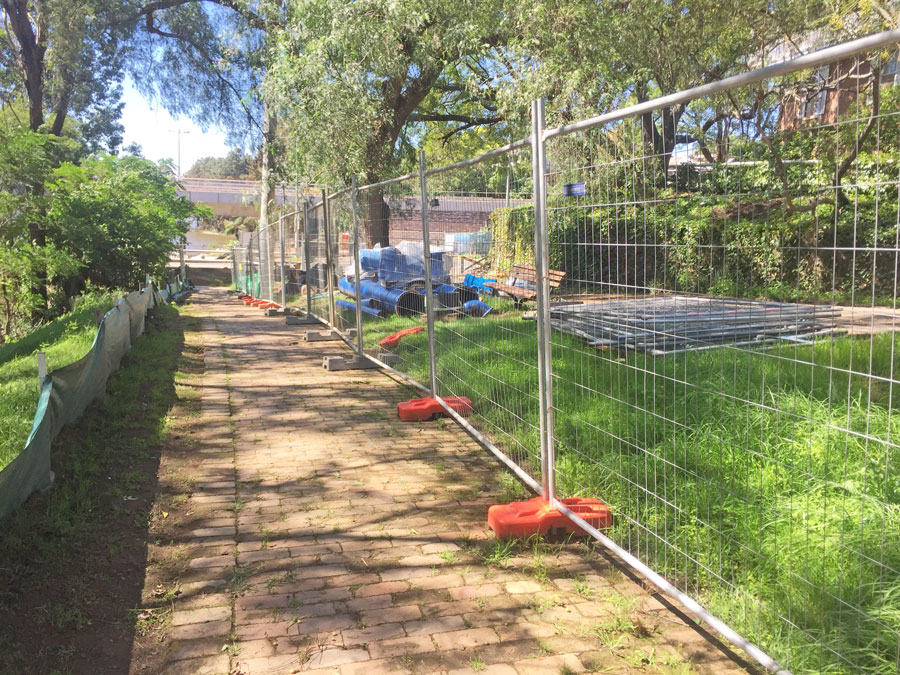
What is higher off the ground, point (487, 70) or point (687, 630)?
Answer: point (487, 70)

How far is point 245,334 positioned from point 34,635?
10.5 meters

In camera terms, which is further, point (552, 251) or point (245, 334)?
point (245, 334)

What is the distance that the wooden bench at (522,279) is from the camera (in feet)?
13.0

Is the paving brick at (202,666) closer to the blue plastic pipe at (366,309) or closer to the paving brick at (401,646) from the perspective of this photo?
the paving brick at (401,646)

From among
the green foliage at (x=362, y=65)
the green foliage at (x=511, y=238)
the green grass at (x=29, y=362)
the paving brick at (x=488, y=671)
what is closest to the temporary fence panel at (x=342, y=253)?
the green grass at (x=29, y=362)

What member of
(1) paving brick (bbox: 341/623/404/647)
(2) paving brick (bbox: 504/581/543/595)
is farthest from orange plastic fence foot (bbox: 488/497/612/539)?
(1) paving brick (bbox: 341/623/404/647)

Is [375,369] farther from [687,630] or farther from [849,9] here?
[849,9]

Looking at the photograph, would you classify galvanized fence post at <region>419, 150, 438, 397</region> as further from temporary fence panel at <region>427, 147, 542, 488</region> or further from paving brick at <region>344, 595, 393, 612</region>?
paving brick at <region>344, 595, 393, 612</region>

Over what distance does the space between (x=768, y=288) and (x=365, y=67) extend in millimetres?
12469

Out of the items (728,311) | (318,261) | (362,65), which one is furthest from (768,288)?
(362,65)

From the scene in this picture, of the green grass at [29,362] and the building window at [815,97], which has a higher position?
the building window at [815,97]

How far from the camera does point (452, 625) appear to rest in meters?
3.20

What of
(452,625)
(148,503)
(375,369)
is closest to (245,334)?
(375,369)

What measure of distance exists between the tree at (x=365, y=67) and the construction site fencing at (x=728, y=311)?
8.16m
